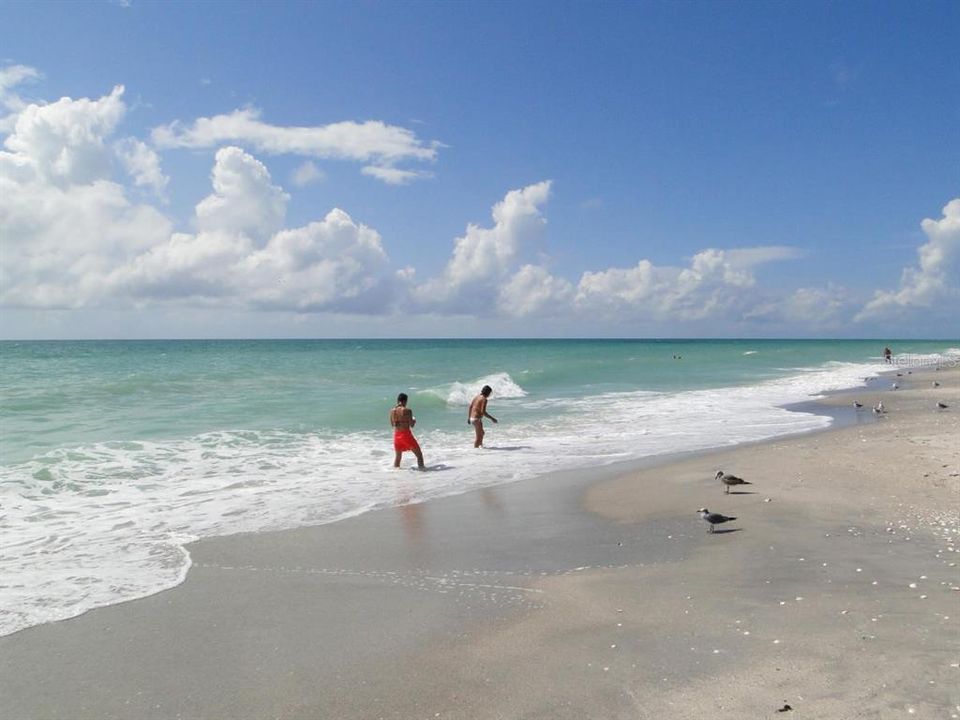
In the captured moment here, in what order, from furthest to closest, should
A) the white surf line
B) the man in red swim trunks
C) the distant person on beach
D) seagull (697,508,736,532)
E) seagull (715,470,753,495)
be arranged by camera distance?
the distant person on beach → the man in red swim trunks → seagull (715,470,753,495) → seagull (697,508,736,532) → the white surf line

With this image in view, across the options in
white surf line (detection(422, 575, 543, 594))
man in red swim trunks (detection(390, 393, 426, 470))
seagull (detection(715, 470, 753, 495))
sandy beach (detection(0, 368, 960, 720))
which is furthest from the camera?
man in red swim trunks (detection(390, 393, 426, 470))

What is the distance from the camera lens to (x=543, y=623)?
5.50m

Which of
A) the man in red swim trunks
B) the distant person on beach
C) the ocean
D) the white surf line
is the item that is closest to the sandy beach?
the white surf line

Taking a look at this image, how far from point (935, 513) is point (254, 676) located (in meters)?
8.30

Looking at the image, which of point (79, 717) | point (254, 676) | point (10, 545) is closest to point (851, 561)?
point (254, 676)

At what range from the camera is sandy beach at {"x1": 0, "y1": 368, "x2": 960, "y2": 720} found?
4.34 m

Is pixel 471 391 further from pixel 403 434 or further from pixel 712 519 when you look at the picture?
pixel 712 519

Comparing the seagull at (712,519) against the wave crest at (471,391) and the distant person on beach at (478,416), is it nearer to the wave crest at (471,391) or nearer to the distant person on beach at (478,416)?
the distant person on beach at (478,416)

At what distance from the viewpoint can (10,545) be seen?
8102 millimetres

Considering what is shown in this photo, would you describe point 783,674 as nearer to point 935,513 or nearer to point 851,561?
point 851,561

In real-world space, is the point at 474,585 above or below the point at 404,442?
below

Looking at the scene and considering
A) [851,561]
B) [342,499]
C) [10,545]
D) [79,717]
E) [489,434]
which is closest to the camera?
[79,717]

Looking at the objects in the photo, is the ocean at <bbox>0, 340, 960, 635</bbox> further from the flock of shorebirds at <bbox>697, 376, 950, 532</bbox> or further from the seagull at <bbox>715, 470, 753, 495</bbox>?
the seagull at <bbox>715, 470, 753, 495</bbox>

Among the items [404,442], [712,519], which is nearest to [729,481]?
[712,519]
